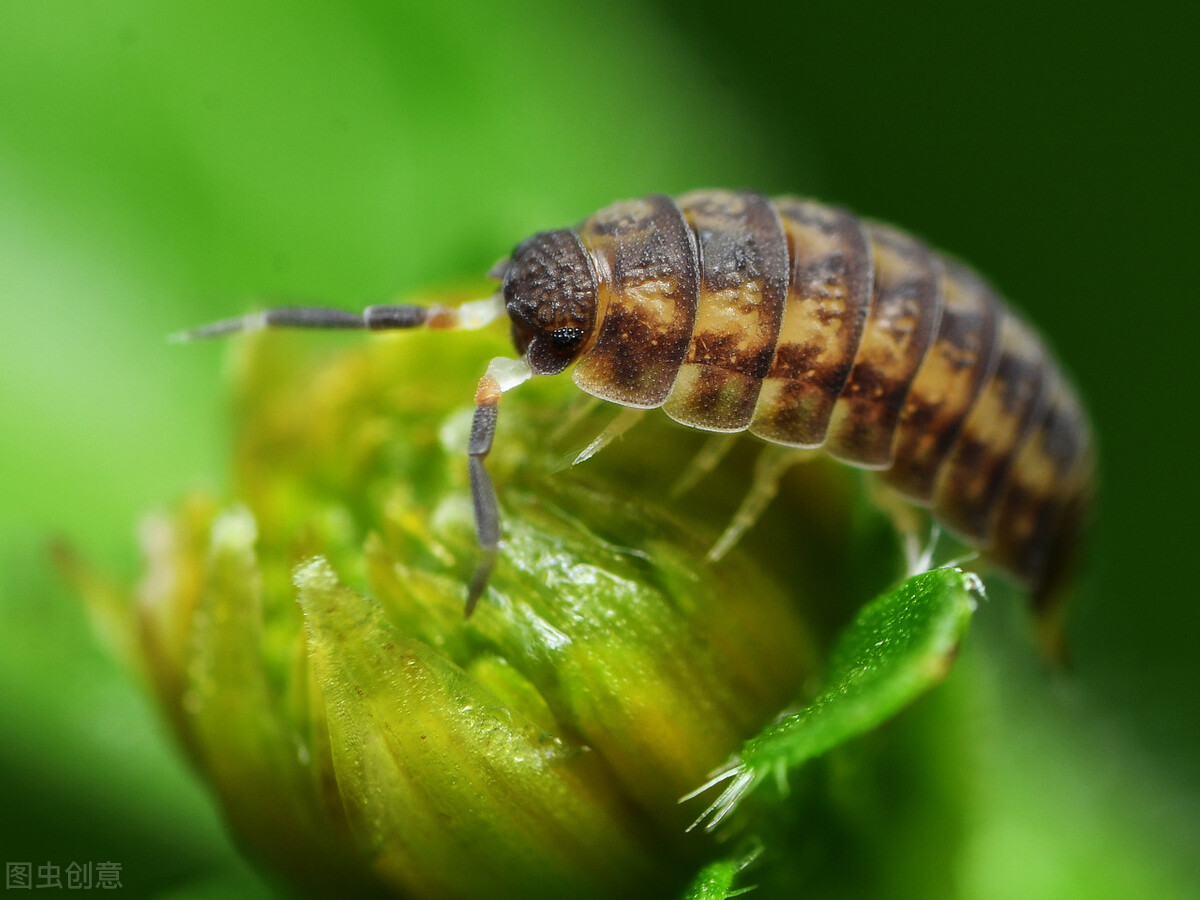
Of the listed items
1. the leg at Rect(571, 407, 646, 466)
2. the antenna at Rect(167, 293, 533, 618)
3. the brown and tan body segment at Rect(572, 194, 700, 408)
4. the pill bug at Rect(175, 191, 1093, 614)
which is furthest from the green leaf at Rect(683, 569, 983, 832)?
the antenna at Rect(167, 293, 533, 618)

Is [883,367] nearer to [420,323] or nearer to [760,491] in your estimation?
[760,491]

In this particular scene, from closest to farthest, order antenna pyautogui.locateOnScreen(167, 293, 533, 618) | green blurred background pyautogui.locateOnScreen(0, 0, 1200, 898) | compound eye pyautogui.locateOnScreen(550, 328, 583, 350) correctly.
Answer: antenna pyautogui.locateOnScreen(167, 293, 533, 618)
compound eye pyautogui.locateOnScreen(550, 328, 583, 350)
green blurred background pyautogui.locateOnScreen(0, 0, 1200, 898)

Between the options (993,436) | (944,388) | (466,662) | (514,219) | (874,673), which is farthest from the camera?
(514,219)

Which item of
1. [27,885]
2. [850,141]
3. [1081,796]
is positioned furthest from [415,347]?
[850,141]

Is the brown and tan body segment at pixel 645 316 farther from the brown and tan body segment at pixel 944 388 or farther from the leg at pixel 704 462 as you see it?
the brown and tan body segment at pixel 944 388

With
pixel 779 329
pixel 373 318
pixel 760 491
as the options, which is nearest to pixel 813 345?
pixel 779 329

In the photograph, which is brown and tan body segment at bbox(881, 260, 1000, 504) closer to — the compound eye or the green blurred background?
the green blurred background

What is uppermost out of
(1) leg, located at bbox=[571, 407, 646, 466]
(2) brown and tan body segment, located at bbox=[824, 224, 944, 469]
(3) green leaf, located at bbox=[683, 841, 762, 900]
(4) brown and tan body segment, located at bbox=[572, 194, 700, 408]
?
(4) brown and tan body segment, located at bbox=[572, 194, 700, 408]
